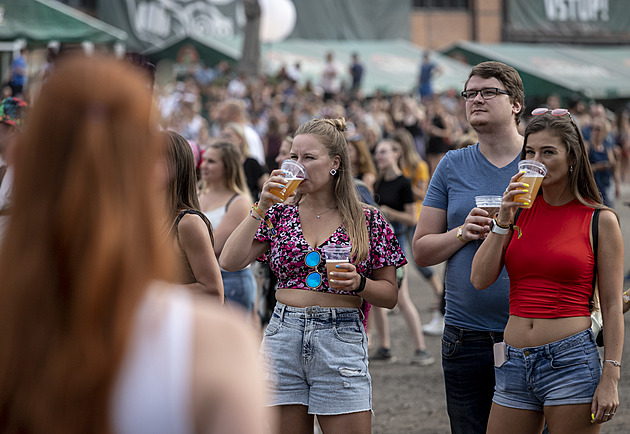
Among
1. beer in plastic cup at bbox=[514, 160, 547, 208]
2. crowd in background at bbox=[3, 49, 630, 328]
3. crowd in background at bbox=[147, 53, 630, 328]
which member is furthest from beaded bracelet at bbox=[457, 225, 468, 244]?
crowd in background at bbox=[147, 53, 630, 328]

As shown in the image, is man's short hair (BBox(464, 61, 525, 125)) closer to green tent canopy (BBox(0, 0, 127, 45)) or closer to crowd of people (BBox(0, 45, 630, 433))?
crowd of people (BBox(0, 45, 630, 433))

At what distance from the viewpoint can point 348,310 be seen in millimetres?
3756

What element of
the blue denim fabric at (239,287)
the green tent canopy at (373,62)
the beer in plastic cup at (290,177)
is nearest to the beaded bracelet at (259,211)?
the beer in plastic cup at (290,177)

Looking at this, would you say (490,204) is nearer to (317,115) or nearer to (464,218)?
(464,218)

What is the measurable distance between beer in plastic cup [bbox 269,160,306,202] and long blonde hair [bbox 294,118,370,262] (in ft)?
0.60

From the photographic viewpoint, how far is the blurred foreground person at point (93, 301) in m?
1.27

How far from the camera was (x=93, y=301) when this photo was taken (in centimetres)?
127

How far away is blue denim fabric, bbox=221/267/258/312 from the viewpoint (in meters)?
5.59

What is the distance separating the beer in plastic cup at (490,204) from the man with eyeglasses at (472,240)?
105 millimetres

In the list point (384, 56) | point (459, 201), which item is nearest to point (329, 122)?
point (459, 201)

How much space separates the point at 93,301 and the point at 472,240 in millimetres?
2673

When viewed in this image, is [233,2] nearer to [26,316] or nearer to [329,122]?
[329,122]

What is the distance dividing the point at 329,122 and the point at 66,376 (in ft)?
9.57

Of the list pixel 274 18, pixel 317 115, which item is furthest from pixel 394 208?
pixel 274 18
